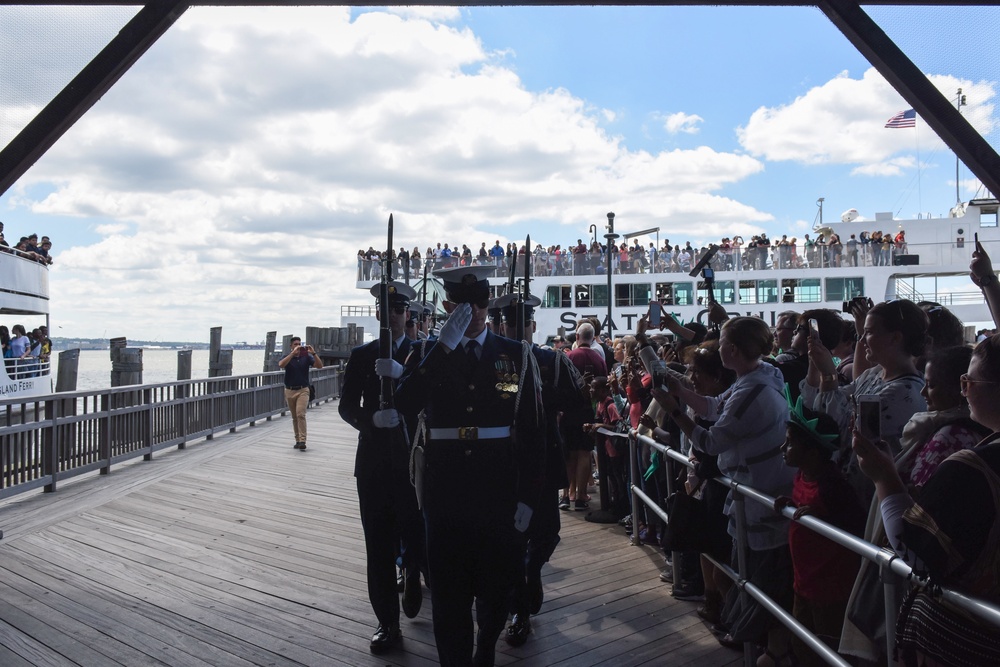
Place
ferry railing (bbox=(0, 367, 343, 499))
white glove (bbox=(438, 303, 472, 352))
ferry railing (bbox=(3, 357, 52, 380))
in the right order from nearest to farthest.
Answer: white glove (bbox=(438, 303, 472, 352)), ferry railing (bbox=(0, 367, 343, 499)), ferry railing (bbox=(3, 357, 52, 380))

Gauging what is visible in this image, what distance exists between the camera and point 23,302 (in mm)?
21328

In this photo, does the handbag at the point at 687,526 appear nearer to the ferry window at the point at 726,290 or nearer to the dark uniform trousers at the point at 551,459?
the dark uniform trousers at the point at 551,459

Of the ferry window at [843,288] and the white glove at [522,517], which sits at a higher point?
the ferry window at [843,288]

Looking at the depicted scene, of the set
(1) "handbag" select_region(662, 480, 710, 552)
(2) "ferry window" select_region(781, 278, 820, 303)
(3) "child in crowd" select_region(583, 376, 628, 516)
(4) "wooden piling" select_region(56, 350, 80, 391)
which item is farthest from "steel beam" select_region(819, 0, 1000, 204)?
(2) "ferry window" select_region(781, 278, 820, 303)

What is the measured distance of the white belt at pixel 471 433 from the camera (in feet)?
11.6

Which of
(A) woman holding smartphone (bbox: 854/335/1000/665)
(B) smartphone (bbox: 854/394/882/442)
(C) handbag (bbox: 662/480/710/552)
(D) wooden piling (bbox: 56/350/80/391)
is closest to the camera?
(A) woman holding smartphone (bbox: 854/335/1000/665)

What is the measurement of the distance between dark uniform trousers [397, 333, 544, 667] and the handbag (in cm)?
99

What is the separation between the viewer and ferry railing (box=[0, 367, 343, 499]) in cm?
809

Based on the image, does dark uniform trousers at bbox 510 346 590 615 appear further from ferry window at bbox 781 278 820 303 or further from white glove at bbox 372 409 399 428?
ferry window at bbox 781 278 820 303

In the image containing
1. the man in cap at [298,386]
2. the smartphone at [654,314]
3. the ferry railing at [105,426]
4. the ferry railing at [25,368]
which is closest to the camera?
the smartphone at [654,314]

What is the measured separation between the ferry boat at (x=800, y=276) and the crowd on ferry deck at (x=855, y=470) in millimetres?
26320

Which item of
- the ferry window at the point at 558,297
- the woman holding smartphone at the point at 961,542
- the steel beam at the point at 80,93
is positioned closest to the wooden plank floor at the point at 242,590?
the woman holding smartphone at the point at 961,542

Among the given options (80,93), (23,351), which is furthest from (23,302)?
(80,93)

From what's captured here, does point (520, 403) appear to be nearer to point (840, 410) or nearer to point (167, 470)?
point (840, 410)
